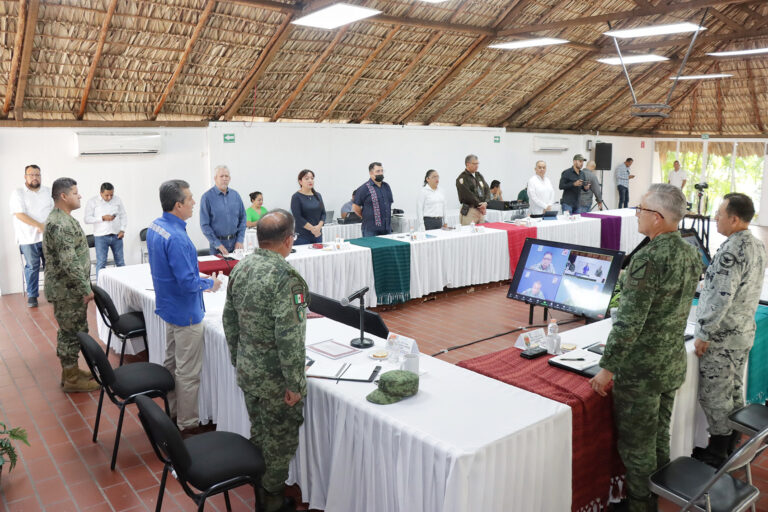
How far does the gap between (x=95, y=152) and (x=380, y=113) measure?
5.37m

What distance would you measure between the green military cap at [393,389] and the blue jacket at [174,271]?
156 centimetres

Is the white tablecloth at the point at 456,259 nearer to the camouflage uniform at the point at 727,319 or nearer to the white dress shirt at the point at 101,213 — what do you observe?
the white dress shirt at the point at 101,213

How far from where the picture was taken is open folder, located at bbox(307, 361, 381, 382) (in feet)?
9.65

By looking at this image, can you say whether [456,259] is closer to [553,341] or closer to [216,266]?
[216,266]

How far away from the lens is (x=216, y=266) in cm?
588

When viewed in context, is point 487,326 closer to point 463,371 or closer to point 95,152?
point 463,371

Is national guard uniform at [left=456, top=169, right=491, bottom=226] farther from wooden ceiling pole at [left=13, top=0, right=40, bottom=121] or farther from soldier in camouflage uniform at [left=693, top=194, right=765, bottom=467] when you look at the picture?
wooden ceiling pole at [left=13, top=0, right=40, bottom=121]

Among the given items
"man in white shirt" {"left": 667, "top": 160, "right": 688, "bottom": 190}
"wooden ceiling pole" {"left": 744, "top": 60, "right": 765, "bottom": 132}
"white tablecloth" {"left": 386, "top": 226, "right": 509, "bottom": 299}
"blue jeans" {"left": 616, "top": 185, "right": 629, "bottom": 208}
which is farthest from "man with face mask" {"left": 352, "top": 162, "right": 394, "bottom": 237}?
"man in white shirt" {"left": 667, "top": 160, "right": 688, "bottom": 190}

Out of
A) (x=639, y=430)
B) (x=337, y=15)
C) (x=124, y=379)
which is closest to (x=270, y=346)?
(x=124, y=379)

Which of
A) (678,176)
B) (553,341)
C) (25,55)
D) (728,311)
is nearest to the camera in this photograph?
(728,311)

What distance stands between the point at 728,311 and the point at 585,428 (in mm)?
1222

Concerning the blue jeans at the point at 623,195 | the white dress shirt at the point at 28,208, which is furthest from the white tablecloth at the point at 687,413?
the blue jeans at the point at 623,195

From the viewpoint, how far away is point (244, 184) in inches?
403

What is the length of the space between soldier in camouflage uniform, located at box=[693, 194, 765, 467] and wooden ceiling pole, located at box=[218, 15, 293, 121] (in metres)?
6.53
